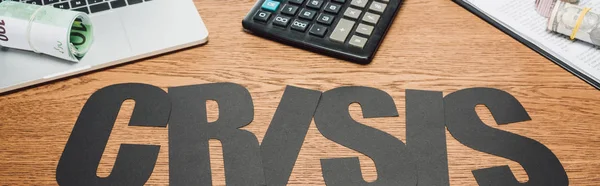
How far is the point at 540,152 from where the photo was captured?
508 millimetres

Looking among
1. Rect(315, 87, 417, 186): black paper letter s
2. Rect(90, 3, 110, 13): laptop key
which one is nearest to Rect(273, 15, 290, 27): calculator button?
Rect(315, 87, 417, 186): black paper letter s

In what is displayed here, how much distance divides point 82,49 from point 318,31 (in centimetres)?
26

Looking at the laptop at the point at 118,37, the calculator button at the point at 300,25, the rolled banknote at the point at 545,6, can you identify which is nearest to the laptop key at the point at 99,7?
the laptop at the point at 118,37

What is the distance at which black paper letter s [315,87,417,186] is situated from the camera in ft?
1.63

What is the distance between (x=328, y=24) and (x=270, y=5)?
3.0 inches

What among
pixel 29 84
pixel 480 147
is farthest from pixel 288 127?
pixel 29 84

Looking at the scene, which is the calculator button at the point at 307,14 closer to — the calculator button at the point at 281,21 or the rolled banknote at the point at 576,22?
the calculator button at the point at 281,21

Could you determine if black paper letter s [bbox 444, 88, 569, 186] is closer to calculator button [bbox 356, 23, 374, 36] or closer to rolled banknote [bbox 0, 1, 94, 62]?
calculator button [bbox 356, 23, 374, 36]

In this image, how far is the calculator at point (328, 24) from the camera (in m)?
0.59

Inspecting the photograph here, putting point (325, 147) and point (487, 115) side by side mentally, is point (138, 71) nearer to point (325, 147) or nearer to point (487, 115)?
point (325, 147)

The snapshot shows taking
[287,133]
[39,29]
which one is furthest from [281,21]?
[39,29]

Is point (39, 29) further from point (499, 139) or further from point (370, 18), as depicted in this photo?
point (499, 139)

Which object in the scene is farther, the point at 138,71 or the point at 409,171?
the point at 138,71

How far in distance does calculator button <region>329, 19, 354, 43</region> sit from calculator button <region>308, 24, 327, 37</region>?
0.01 metres
